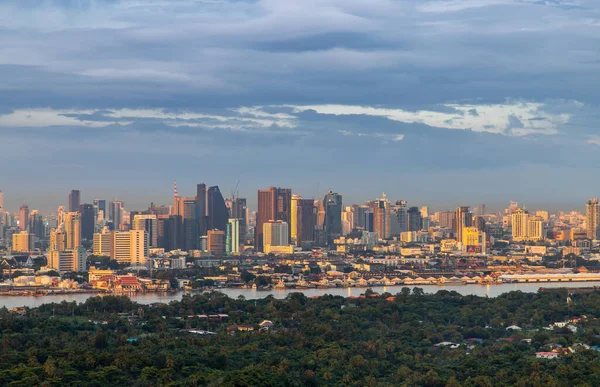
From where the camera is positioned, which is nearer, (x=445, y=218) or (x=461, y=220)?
(x=461, y=220)

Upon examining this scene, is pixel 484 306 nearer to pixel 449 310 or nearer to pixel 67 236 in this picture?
pixel 449 310

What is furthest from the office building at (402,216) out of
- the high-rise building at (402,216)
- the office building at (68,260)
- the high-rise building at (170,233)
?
the office building at (68,260)

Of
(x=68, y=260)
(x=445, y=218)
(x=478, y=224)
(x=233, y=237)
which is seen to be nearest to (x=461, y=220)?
(x=478, y=224)

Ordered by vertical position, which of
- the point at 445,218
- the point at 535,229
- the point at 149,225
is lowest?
the point at 535,229

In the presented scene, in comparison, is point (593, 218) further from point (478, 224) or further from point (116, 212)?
point (116, 212)

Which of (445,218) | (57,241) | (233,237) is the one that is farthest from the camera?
(445,218)

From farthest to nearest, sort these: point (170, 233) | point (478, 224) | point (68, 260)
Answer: point (478, 224) → point (170, 233) → point (68, 260)

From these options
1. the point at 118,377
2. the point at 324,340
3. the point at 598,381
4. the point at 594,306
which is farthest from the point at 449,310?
the point at 118,377

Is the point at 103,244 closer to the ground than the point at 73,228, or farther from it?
closer to the ground
